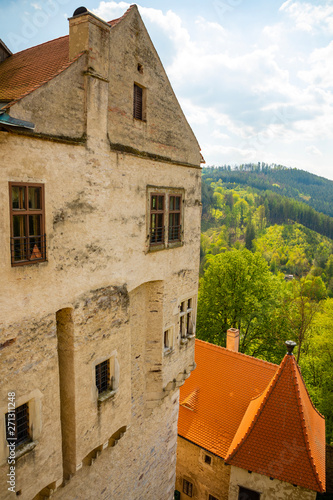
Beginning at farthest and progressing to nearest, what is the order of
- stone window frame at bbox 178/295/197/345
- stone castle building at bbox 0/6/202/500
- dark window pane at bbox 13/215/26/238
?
stone window frame at bbox 178/295/197/345 → stone castle building at bbox 0/6/202/500 → dark window pane at bbox 13/215/26/238

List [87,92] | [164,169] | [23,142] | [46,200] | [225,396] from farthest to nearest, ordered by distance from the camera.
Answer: [225,396] → [164,169] → [87,92] → [46,200] → [23,142]

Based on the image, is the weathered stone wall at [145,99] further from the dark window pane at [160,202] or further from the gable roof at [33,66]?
the dark window pane at [160,202]

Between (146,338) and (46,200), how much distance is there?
22.0 ft

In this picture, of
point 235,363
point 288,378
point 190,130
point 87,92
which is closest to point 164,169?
point 190,130

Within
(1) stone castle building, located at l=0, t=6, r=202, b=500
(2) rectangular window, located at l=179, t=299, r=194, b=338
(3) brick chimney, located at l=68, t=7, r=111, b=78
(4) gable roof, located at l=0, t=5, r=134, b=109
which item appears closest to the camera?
(1) stone castle building, located at l=0, t=6, r=202, b=500

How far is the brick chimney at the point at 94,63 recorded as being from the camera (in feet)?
25.1

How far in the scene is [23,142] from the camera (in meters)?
6.31

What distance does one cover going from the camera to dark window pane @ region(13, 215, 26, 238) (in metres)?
6.49

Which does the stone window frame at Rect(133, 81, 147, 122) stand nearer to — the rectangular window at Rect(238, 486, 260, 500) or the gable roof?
the gable roof

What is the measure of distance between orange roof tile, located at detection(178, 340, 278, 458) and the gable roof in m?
16.5

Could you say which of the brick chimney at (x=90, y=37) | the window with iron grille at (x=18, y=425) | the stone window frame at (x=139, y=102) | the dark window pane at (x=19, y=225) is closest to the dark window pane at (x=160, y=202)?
the stone window frame at (x=139, y=102)

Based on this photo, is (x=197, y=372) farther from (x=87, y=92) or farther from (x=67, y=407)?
(x=87, y=92)

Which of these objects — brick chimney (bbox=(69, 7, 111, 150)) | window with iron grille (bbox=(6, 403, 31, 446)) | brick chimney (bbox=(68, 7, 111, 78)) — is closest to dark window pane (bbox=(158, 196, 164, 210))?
brick chimney (bbox=(69, 7, 111, 150))

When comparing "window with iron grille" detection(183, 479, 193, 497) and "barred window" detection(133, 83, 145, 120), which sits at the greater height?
"barred window" detection(133, 83, 145, 120)
